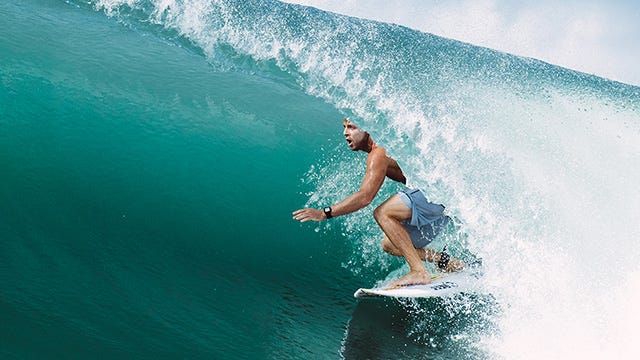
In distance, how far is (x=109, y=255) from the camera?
530 cm

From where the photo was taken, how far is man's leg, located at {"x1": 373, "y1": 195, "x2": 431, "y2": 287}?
Result: 19.2 feet

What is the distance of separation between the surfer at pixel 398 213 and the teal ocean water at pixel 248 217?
466 millimetres

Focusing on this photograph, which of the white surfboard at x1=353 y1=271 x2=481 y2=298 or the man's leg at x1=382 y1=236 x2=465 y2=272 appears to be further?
the man's leg at x1=382 y1=236 x2=465 y2=272

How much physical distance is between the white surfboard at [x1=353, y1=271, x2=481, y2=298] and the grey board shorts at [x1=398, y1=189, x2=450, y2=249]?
1.42 ft

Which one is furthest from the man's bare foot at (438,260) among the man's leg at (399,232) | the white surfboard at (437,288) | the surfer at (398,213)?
the man's leg at (399,232)

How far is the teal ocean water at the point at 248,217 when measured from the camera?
4719 mm

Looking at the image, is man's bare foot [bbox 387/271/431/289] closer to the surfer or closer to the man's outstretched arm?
the surfer

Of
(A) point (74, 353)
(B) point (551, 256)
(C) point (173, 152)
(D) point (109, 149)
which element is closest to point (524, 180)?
(B) point (551, 256)

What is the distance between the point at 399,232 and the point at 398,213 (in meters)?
0.18

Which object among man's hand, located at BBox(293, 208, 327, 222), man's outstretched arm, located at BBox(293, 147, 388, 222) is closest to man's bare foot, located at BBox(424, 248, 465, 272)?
man's outstretched arm, located at BBox(293, 147, 388, 222)

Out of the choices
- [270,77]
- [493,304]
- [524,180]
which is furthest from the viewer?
[270,77]

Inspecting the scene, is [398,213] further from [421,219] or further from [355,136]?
[355,136]

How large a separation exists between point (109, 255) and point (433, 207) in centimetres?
301

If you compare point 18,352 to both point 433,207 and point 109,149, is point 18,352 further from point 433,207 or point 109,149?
point 109,149
